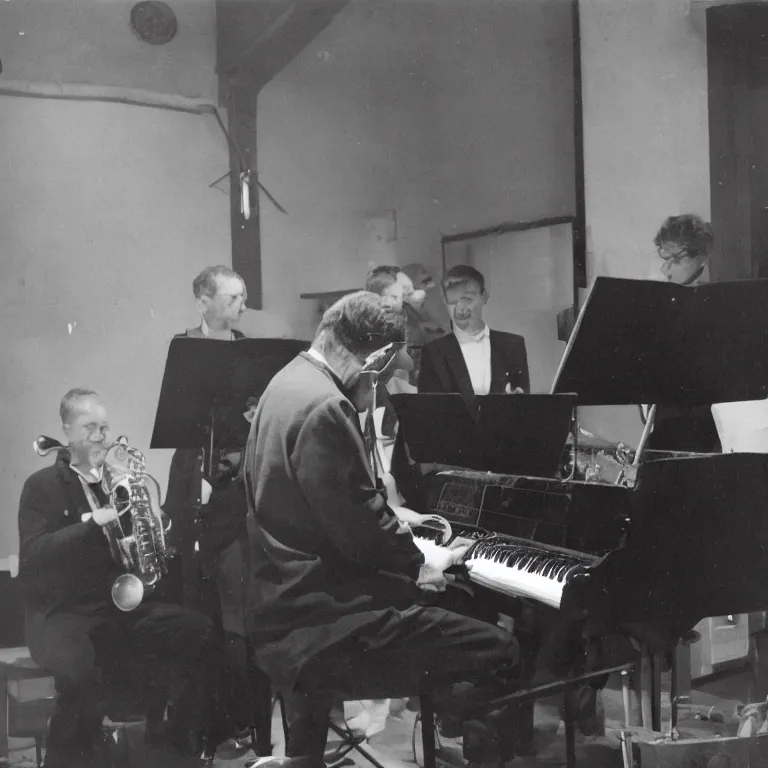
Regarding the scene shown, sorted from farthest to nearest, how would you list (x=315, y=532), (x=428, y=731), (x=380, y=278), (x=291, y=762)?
(x=380, y=278)
(x=428, y=731)
(x=291, y=762)
(x=315, y=532)

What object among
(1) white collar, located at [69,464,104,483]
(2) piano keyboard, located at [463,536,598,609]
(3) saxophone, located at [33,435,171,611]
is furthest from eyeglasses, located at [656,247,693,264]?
(1) white collar, located at [69,464,104,483]

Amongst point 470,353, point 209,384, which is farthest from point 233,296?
point 470,353

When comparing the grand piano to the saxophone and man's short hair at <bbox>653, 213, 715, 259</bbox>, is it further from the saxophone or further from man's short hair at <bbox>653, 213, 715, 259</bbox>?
the saxophone

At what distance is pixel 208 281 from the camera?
2.91m

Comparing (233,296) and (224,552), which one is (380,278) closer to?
(233,296)

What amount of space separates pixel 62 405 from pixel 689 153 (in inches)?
96.0

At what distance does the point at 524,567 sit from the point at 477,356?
0.94 metres

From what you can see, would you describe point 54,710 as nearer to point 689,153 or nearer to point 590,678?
point 590,678

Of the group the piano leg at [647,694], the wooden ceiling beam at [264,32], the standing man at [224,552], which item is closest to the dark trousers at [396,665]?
the piano leg at [647,694]

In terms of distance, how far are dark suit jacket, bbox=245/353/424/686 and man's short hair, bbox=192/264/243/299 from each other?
2.34ft

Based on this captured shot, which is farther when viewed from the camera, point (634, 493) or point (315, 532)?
point (315, 532)

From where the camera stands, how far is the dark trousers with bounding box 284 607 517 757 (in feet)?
7.59

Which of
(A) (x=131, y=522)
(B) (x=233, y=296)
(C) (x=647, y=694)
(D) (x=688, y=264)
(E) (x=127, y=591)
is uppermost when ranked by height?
(D) (x=688, y=264)

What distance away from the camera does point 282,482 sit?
7.45 feet
